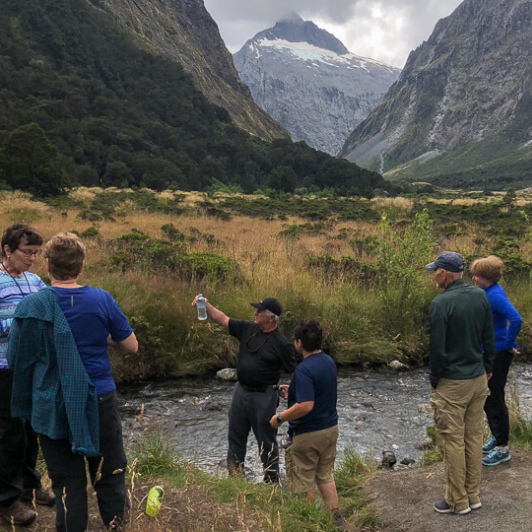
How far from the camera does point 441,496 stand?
481 cm

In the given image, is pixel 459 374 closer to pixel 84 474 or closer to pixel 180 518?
pixel 180 518

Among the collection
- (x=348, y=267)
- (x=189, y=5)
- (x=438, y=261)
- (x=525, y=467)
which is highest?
(x=189, y=5)

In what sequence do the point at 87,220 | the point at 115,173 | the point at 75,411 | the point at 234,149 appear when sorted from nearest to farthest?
the point at 75,411, the point at 87,220, the point at 115,173, the point at 234,149

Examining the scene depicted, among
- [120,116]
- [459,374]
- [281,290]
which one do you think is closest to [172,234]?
[281,290]

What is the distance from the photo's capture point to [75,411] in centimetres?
303

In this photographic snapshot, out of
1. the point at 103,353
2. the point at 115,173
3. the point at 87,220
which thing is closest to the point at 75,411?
the point at 103,353

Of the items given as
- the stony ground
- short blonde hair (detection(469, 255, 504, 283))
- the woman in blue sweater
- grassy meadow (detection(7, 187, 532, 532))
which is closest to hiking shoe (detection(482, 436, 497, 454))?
the woman in blue sweater

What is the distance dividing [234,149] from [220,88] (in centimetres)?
5368

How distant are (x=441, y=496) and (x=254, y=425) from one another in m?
1.76

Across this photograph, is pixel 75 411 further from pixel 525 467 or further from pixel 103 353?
pixel 525 467

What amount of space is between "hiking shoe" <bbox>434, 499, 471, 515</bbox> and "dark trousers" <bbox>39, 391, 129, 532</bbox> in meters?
2.60

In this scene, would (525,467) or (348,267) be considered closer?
(525,467)

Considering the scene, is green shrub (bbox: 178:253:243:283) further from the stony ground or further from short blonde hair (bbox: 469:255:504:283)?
the stony ground

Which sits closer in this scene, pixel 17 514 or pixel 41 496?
pixel 17 514
